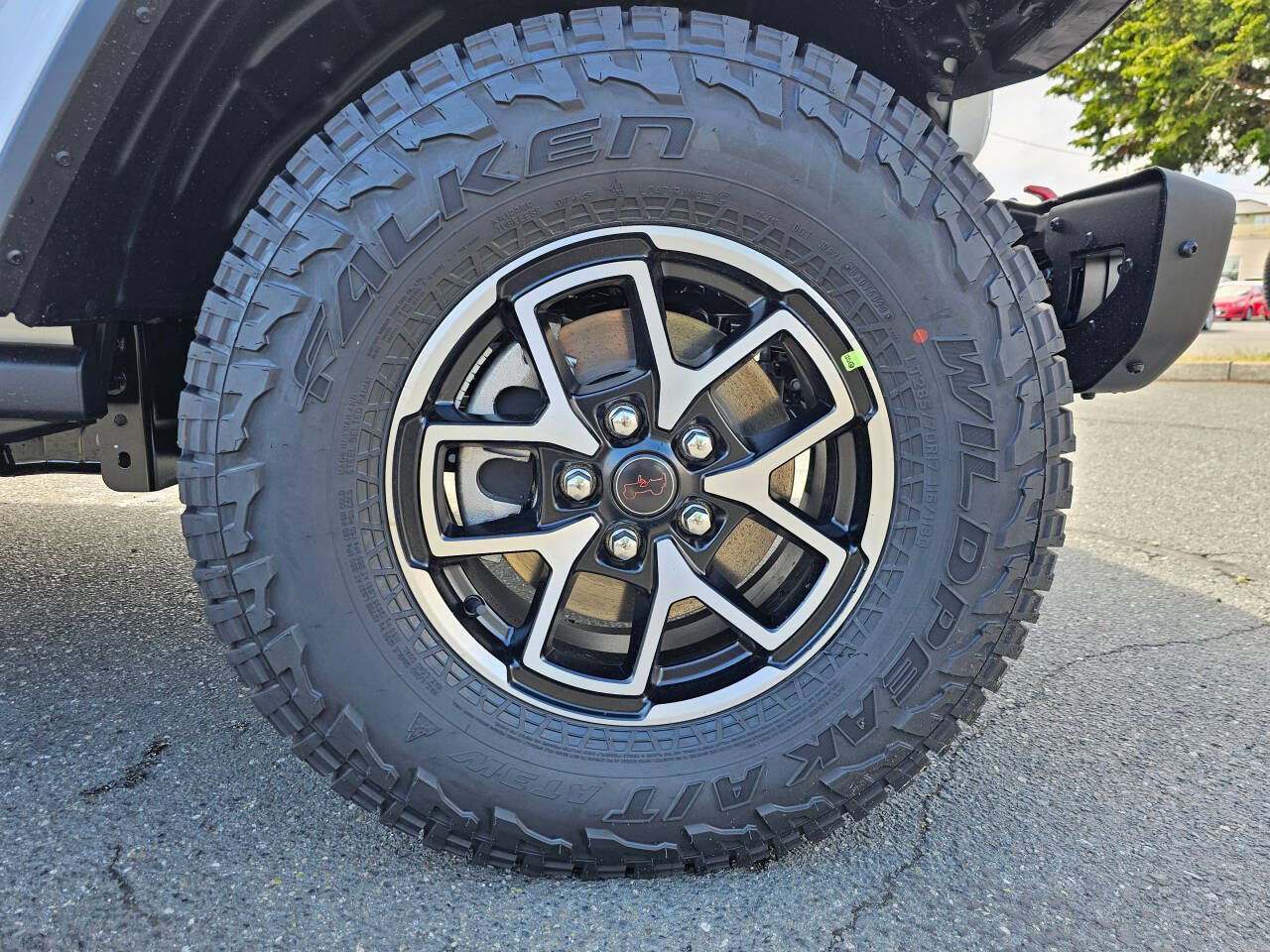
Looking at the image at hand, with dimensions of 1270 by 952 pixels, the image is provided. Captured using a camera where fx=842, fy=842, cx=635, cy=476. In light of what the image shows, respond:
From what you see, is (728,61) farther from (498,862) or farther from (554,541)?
(498,862)

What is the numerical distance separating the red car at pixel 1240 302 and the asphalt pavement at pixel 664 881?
2450 cm

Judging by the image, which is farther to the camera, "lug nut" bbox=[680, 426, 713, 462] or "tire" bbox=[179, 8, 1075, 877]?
"lug nut" bbox=[680, 426, 713, 462]

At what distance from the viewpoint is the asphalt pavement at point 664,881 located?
49.1 inches

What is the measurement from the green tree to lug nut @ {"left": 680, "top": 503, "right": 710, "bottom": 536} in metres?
10.2

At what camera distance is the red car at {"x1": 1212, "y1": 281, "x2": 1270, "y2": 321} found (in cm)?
2197

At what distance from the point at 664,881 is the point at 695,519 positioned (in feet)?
1.94

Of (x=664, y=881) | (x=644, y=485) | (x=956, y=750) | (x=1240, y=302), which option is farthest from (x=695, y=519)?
(x=1240, y=302)

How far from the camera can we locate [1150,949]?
1230 mm

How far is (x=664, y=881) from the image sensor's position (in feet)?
4.50

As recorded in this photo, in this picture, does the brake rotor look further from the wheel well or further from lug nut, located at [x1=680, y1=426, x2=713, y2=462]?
the wheel well

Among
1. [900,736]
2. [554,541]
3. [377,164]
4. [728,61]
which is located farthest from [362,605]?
[728,61]

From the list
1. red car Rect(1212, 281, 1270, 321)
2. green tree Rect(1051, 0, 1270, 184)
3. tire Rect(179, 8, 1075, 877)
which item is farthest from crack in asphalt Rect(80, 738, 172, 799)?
red car Rect(1212, 281, 1270, 321)

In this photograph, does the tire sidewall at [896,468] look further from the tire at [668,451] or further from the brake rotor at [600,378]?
the brake rotor at [600,378]

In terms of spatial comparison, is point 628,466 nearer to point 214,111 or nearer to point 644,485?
point 644,485
